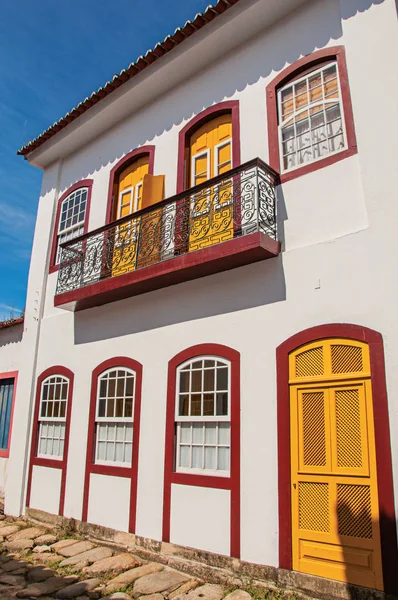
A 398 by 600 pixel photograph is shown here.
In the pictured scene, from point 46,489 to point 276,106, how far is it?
7.42 metres

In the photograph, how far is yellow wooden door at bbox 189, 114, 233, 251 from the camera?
6.69 meters

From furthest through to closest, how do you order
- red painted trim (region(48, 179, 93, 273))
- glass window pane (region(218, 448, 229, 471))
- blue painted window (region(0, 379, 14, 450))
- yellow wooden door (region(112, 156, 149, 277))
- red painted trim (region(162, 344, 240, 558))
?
blue painted window (region(0, 379, 14, 450)) → red painted trim (region(48, 179, 93, 273)) → yellow wooden door (region(112, 156, 149, 277)) → glass window pane (region(218, 448, 229, 471)) → red painted trim (region(162, 344, 240, 558))

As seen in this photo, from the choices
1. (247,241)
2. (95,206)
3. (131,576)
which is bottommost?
(131,576)

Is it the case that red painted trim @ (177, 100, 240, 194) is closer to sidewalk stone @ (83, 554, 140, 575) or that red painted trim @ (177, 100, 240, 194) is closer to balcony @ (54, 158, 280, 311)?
balcony @ (54, 158, 280, 311)

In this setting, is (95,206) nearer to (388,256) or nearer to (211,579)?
(388,256)

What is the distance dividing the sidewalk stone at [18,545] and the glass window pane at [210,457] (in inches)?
128

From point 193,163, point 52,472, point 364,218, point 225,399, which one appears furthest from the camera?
point 52,472

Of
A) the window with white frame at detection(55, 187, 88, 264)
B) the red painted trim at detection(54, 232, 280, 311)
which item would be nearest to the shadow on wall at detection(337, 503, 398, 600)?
the red painted trim at detection(54, 232, 280, 311)

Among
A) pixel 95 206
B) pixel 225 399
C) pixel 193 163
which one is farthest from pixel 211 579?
pixel 95 206

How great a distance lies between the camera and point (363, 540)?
457 cm

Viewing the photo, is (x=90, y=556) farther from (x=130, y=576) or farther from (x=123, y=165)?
(x=123, y=165)

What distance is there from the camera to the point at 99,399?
7910 mm

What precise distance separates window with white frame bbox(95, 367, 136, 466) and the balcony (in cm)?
138

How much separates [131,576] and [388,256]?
483cm
